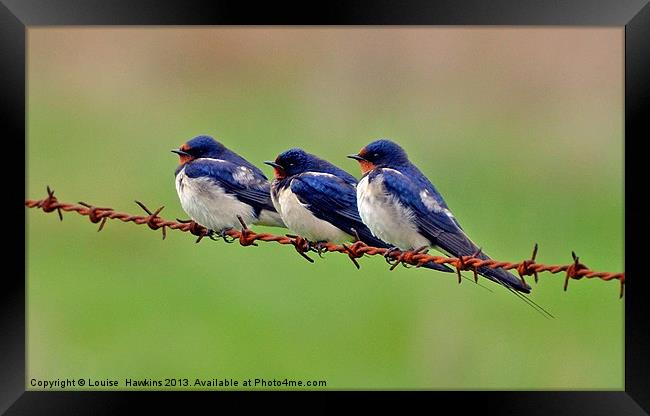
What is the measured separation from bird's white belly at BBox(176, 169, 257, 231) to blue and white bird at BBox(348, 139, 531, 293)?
858 mm

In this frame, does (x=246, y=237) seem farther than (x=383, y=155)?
No

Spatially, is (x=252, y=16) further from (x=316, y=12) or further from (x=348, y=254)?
(x=348, y=254)

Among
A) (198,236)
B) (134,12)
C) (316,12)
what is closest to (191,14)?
(134,12)

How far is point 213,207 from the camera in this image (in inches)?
209

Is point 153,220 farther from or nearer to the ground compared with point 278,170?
nearer to the ground

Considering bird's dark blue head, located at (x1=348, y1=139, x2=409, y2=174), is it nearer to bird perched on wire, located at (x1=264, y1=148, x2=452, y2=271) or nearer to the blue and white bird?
the blue and white bird

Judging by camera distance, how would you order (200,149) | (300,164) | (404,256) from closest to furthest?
1. (404,256)
2. (300,164)
3. (200,149)

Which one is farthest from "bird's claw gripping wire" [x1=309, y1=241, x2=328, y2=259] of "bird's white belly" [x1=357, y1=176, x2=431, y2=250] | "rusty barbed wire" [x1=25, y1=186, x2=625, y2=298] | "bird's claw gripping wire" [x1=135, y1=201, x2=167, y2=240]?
"bird's claw gripping wire" [x1=135, y1=201, x2=167, y2=240]

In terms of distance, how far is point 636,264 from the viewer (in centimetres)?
490

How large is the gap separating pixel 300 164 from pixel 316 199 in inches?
10.9

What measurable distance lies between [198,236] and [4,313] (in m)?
1.31

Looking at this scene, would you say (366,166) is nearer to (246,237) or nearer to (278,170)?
(278,170)

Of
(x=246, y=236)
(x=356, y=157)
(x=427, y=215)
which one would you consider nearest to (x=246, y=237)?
(x=246, y=236)

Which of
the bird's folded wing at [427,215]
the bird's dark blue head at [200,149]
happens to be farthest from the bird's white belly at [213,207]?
the bird's folded wing at [427,215]
